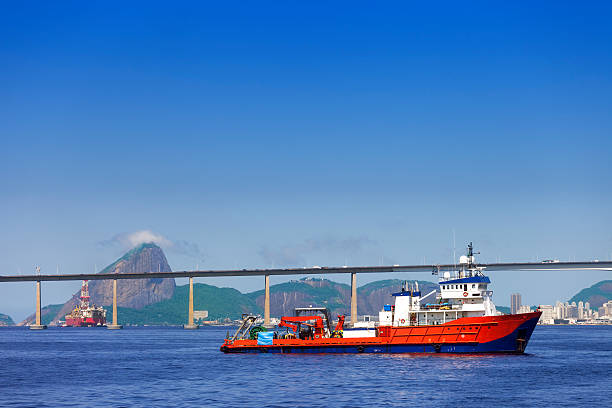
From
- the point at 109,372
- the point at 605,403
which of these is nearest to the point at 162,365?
the point at 109,372

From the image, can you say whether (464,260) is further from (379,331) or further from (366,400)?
(366,400)

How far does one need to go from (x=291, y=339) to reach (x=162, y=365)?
575 inches

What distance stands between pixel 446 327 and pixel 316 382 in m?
21.4

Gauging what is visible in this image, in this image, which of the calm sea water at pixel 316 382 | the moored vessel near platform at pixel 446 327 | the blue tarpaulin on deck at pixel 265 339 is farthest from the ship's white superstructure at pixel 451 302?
the blue tarpaulin on deck at pixel 265 339

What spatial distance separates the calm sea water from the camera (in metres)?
47.0

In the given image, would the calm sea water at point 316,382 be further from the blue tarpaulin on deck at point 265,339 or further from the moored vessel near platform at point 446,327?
the blue tarpaulin on deck at point 265,339

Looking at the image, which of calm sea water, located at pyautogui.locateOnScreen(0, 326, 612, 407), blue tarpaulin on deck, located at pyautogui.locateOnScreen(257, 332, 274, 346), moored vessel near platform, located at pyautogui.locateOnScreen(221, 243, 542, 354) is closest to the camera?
calm sea water, located at pyautogui.locateOnScreen(0, 326, 612, 407)

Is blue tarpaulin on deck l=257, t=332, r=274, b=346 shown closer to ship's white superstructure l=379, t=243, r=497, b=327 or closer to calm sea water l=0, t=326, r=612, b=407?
calm sea water l=0, t=326, r=612, b=407

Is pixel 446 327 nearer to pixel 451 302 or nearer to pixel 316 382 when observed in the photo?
pixel 451 302

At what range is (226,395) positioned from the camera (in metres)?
49.7

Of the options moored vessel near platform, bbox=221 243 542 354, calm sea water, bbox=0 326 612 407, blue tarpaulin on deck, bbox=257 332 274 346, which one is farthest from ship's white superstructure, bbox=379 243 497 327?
blue tarpaulin on deck, bbox=257 332 274 346

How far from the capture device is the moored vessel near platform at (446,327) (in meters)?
72.1

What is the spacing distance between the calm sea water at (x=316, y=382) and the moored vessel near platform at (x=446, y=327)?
1400mm

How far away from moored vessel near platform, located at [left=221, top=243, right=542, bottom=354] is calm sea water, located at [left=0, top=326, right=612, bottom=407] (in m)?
1.40
